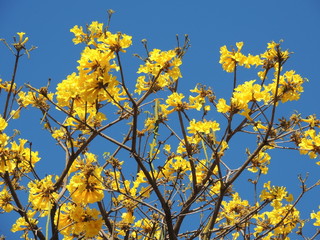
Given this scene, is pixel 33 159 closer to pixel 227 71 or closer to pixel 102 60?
pixel 102 60

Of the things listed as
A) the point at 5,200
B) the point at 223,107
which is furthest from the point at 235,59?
the point at 5,200

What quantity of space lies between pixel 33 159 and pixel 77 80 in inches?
59.3

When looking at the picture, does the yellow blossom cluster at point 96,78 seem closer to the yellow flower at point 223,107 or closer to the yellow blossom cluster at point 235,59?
the yellow flower at point 223,107

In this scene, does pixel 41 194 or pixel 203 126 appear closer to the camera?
pixel 41 194

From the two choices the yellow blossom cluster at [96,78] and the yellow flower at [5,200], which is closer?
the yellow blossom cluster at [96,78]

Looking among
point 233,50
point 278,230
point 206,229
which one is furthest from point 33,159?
point 278,230

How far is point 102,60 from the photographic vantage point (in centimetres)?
305

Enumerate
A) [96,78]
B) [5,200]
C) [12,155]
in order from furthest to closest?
[5,200] < [12,155] < [96,78]

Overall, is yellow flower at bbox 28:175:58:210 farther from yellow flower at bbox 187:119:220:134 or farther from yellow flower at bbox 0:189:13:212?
yellow flower at bbox 187:119:220:134

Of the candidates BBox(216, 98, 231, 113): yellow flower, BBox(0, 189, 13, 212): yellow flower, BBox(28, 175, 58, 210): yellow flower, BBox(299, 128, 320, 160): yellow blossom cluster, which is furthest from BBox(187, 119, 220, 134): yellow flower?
BBox(0, 189, 13, 212): yellow flower

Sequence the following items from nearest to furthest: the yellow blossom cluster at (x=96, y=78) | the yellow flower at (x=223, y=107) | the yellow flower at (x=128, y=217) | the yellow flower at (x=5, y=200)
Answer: the yellow blossom cluster at (x=96, y=78) < the yellow flower at (x=223, y=107) < the yellow flower at (x=5, y=200) < the yellow flower at (x=128, y=217)

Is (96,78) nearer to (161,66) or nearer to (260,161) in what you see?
(161,66)

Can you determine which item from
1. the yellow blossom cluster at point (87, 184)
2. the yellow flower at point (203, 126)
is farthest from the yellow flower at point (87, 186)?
the yellow flower at point (203, 126)

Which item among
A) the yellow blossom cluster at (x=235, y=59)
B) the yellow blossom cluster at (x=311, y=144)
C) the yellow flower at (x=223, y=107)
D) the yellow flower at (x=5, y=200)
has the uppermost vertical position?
the yellow blossom cluster at (x=235, y=59)
